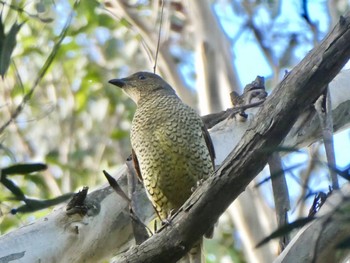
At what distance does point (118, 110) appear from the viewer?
9.54 m

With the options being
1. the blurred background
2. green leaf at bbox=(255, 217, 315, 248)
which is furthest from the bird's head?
green leaf at bbox=(255, 217, 315, 248)

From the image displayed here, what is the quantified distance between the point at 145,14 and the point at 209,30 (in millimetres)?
748

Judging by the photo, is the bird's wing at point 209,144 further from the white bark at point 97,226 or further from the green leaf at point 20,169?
the green leaf at point 20,169

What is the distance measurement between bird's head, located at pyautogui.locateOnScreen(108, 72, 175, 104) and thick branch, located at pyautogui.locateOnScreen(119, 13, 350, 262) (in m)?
2.24

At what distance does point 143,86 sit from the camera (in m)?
5.61

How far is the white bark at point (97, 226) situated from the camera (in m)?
3.76

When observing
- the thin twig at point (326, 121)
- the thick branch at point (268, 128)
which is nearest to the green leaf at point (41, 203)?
the thick branch at point (268, 128)

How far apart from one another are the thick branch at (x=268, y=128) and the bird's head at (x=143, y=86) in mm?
2240

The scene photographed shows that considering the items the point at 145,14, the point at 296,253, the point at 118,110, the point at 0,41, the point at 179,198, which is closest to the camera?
the point at 0,41

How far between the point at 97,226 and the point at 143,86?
5.34 ft

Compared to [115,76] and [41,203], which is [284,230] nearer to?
[41,203]

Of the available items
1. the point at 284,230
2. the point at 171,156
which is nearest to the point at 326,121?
the point at 171,156

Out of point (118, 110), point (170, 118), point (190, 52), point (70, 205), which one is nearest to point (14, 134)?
point (118, 110)

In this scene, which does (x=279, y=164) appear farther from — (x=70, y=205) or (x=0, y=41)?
(x=0, y=41)
